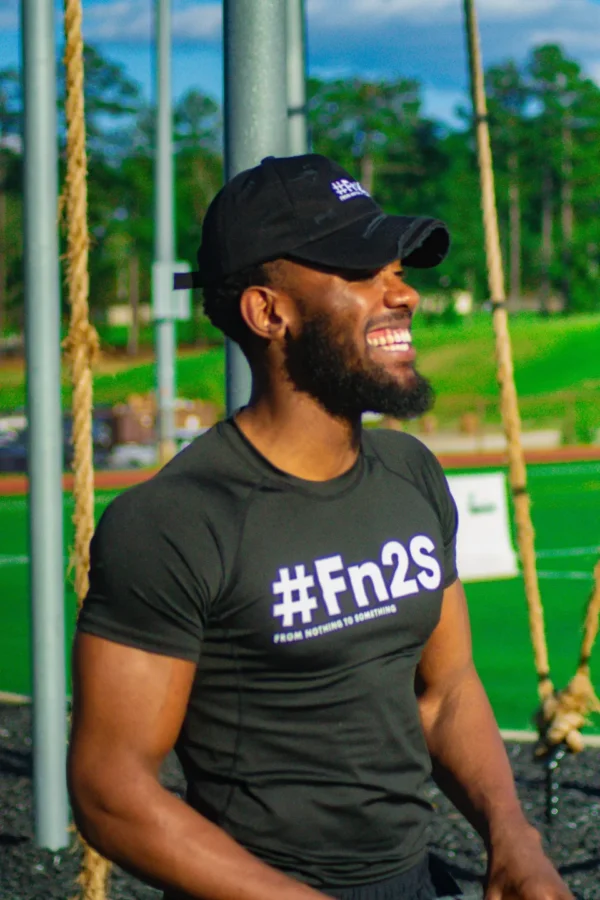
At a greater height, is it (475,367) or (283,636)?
(475,367)

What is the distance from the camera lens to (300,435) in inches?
103

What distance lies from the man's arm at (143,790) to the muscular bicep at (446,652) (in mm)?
604

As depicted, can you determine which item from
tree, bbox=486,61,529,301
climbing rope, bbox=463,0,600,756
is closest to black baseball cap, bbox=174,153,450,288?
climbing rope, bbox=463,0,600,756

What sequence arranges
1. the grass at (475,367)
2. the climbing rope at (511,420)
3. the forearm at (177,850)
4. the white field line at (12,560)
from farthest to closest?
1. the grass at (475,367)
2. the white field line at (12,560)
3. the climbing rope at (511,420)
4. the forearm at (177,850)

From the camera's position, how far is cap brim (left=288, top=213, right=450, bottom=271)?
2520mm

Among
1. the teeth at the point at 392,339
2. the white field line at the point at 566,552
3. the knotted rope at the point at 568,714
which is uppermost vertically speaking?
the teeth at the point at 392,339

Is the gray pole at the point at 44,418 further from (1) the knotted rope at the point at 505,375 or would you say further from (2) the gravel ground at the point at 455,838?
(1) the knotted rope at the point at 505,375

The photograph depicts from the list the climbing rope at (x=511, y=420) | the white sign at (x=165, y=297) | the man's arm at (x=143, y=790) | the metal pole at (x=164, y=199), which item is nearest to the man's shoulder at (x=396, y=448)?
the man's arm at (x=143, y=790)

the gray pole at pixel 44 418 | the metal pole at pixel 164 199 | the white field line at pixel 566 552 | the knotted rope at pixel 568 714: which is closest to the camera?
the knotted rope at pixel 568 714

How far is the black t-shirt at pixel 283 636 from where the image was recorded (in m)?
2.33

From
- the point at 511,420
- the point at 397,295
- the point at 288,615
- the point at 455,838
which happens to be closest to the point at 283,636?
the point at 288,615

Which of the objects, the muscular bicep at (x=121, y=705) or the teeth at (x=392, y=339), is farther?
the teeth at (x=392, y=339)

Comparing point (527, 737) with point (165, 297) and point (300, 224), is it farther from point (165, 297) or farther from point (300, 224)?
point (165, 297)

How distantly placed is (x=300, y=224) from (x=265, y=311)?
17cm
